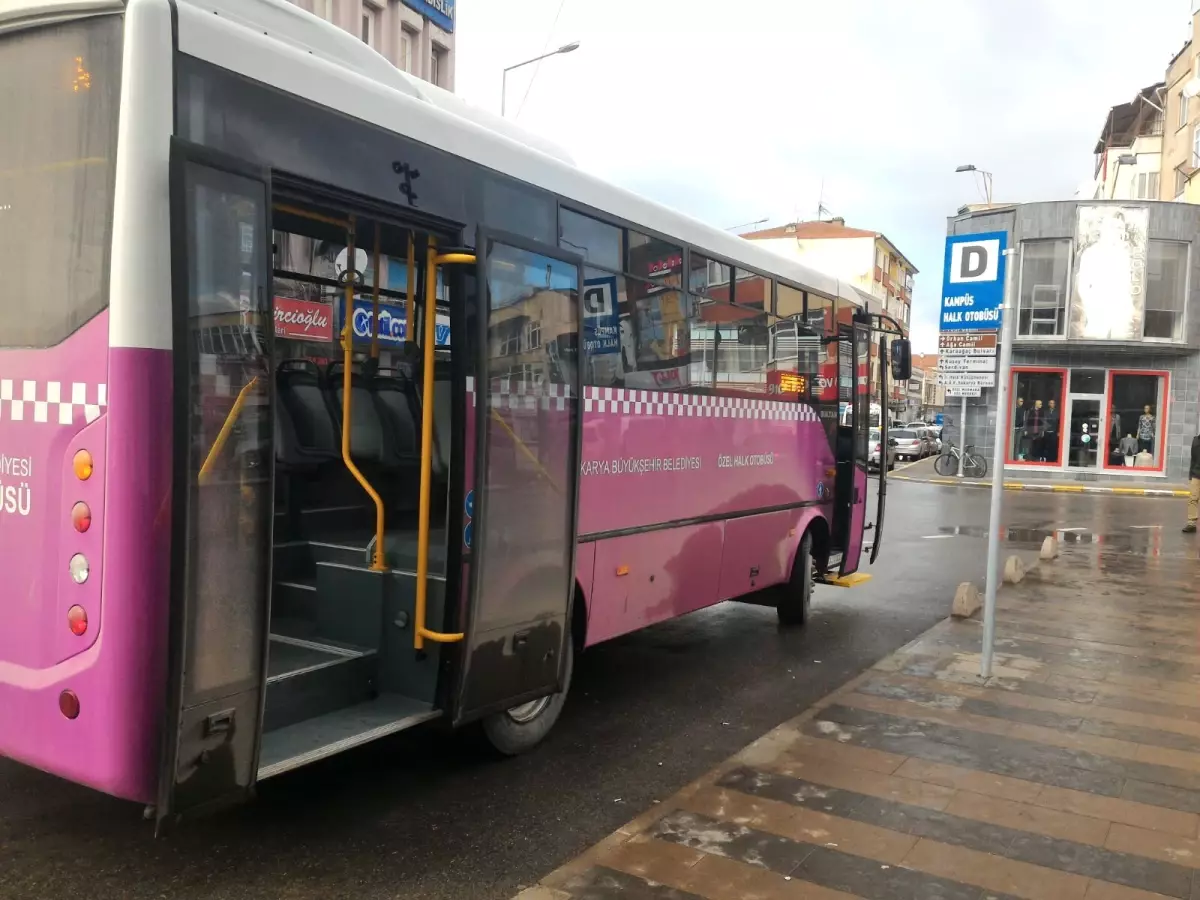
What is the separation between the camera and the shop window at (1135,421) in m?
29.3

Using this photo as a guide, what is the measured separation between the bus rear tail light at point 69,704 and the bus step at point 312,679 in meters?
0.85

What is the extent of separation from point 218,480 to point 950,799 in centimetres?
369

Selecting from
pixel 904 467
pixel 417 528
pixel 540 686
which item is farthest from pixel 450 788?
pixel 904 467

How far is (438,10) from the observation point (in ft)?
77.7

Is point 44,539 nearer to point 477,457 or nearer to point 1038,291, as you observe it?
point 477,457

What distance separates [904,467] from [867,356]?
26.6 meters

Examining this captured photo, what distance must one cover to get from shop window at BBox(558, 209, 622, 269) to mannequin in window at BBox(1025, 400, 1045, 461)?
1084 inches

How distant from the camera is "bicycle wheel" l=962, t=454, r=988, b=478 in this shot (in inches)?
1161

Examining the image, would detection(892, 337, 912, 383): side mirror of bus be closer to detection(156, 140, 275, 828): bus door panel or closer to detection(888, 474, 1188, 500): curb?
detection(156, 140, 275, 828): bus door panel

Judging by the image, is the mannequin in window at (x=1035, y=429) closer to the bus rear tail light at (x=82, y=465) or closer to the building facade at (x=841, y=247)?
the bus rear tail light at (x=82, y=465)

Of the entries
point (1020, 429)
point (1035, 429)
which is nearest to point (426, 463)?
point (1020, 429)

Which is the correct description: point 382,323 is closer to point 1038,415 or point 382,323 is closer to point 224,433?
point 224,433

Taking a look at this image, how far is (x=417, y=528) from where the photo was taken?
16.3ft

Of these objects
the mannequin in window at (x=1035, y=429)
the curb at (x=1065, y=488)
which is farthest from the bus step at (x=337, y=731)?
the mannequin in window at (x=1035, y=429)
